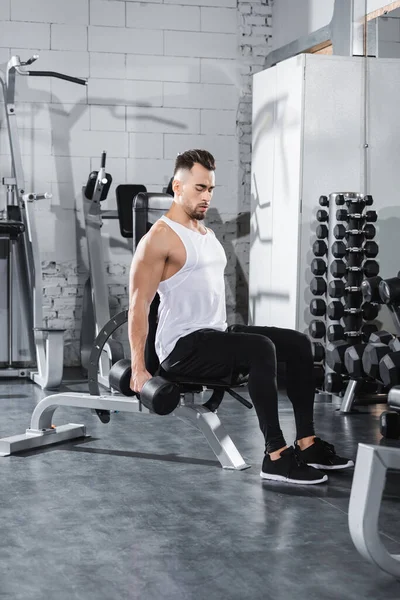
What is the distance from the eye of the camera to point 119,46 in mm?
6434

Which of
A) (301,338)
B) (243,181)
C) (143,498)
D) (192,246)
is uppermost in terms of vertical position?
(243,181)

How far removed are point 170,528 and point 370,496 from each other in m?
0.83

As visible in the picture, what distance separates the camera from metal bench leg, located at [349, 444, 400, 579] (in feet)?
6.46

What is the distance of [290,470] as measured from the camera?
123 inches

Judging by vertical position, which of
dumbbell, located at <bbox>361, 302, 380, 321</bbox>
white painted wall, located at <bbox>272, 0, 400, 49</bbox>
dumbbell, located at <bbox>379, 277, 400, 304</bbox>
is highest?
white painted wall, located at <bbox>272, 0, 400, 49</bbox>

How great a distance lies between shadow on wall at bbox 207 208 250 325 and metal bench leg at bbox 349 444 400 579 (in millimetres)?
4722

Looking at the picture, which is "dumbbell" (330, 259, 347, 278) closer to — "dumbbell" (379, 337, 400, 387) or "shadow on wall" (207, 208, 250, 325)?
"dumbbell" (379, 337, 400, 387)

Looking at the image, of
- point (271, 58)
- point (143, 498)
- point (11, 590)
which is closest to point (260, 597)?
point (11, 590)

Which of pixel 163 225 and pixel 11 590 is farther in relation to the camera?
pixel 163 225

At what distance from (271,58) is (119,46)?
1.14m

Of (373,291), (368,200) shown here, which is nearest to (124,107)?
(368,200)

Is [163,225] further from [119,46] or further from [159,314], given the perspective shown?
[119,46]

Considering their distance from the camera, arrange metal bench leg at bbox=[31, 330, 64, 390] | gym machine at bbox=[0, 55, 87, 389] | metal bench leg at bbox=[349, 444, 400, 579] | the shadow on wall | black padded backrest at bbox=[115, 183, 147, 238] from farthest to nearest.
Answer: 1. the shadow on wall
2. black padded backrest at bbox=[115, 183, 147, 238]
3. gym machine at bbox=[0, 55, 87, 389]
4. metal bench leg at bbox=[31, 330, 64, 390]
5. metal bench leg at bbox=[349, 444, 400, 579]

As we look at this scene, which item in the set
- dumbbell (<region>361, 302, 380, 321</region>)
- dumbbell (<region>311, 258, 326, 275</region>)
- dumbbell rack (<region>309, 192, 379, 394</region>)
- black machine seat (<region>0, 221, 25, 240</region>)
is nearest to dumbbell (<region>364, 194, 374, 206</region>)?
dumbbell rack (<region>309, 192, 379, 394</region>)
